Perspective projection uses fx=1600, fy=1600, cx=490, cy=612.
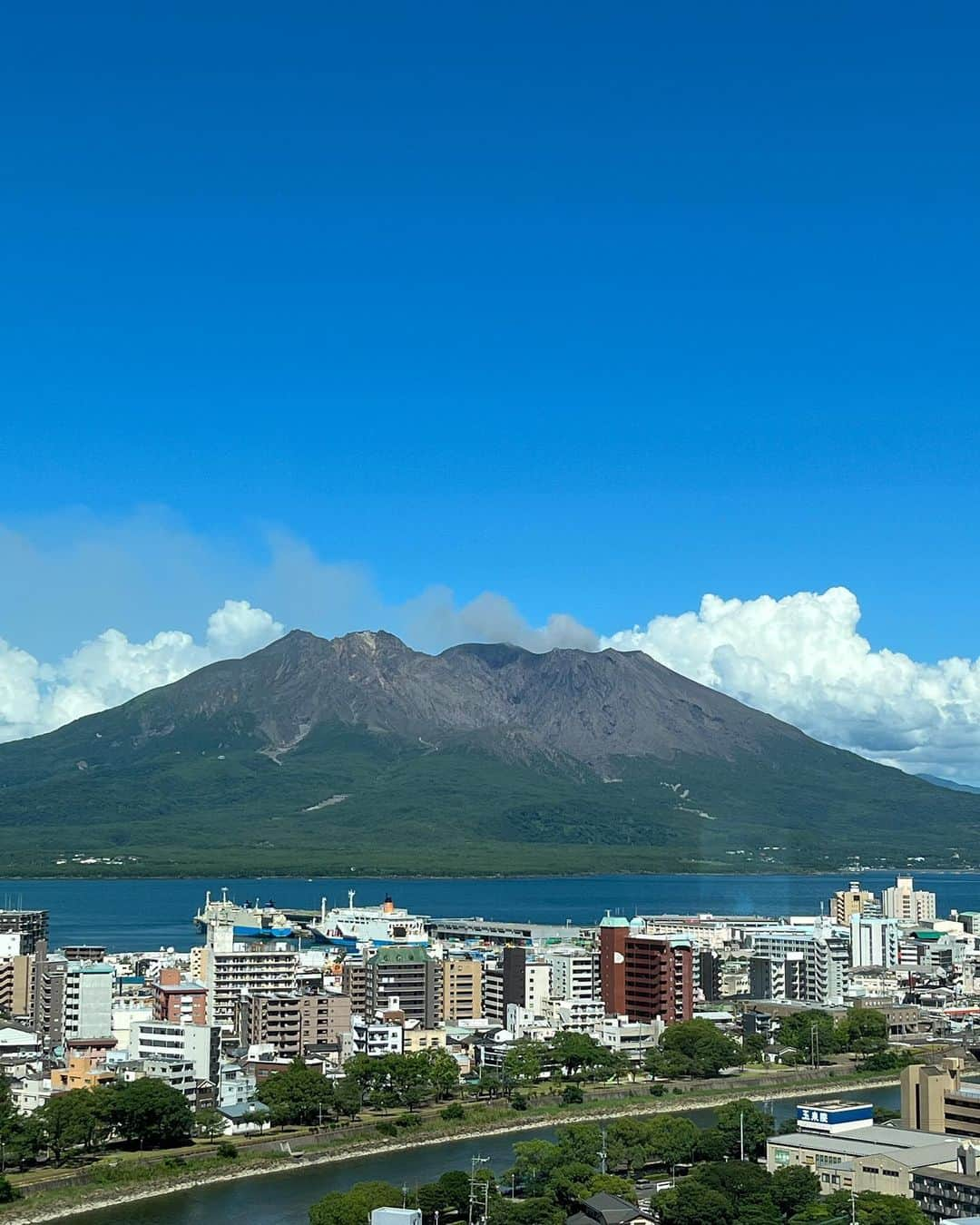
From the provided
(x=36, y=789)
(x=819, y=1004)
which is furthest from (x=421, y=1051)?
(x=36, y=789)

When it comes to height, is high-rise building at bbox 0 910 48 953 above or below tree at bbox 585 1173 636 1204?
above

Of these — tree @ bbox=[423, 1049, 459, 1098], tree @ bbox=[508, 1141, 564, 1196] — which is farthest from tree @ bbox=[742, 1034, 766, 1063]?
tree @ bbox=[508, 1141, 564, 1196]

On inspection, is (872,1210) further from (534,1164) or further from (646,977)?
(646,977)

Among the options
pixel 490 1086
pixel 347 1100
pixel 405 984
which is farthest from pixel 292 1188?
pixel 405 984

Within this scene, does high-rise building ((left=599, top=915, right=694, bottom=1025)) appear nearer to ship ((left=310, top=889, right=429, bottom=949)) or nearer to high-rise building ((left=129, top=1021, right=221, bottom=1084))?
high-rise building ((left=129, top=1021, right=221, bottom=1084))

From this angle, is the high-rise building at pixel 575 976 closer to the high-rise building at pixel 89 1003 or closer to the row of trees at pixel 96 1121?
the high-rise building at pixel 89 1003
